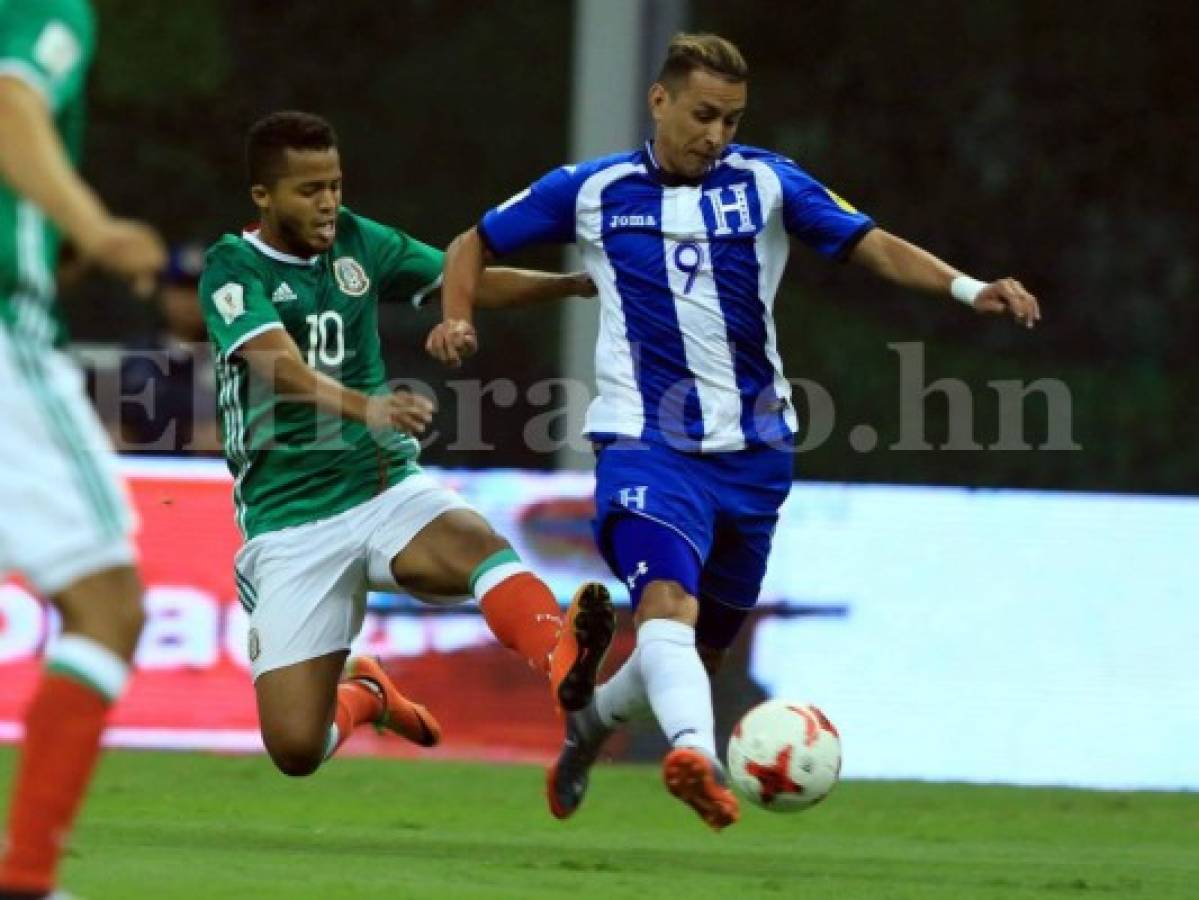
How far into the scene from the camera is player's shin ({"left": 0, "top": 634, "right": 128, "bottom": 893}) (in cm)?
499

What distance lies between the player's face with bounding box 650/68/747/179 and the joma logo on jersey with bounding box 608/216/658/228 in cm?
15

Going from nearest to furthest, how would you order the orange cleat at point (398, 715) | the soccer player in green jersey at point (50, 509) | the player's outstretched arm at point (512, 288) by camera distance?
Result: the soccer player in green jersey at point (50, 509)
the player's outstretched arm at point (512, 288)
the orange cleat at point (398, 715)

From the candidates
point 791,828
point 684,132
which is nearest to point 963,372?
point 791,828

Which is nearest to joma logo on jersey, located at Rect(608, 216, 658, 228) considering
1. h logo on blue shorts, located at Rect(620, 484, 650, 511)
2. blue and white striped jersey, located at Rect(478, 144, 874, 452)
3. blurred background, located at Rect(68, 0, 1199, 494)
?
blue and white striped jersey, located at Rect(478, 144, 874, 452)

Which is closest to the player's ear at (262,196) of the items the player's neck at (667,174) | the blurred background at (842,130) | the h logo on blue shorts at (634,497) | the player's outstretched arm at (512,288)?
the player's outstretched arm at (512,288)

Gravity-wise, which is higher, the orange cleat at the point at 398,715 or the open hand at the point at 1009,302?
the open hand at the point at 1009,302

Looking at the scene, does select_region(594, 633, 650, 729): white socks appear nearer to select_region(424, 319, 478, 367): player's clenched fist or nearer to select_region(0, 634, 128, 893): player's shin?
select_region(424, 319, 478, 367): player's clenched fist

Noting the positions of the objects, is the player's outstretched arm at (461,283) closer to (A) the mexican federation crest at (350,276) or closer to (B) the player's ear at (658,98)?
(A) the mexican federation crest at (350,276)

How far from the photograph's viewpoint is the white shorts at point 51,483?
16.5 ft

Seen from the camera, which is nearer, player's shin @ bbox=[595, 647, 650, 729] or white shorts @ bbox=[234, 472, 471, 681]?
player's shin @ bbox=[595, 647, 650, 729]

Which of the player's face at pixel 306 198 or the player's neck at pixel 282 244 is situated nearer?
the player's face at pixel 306 198

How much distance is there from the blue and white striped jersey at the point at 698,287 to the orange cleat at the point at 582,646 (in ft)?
1.90

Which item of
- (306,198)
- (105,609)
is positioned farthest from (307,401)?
(105,609)

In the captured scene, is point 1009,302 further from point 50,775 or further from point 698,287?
point 50,775
